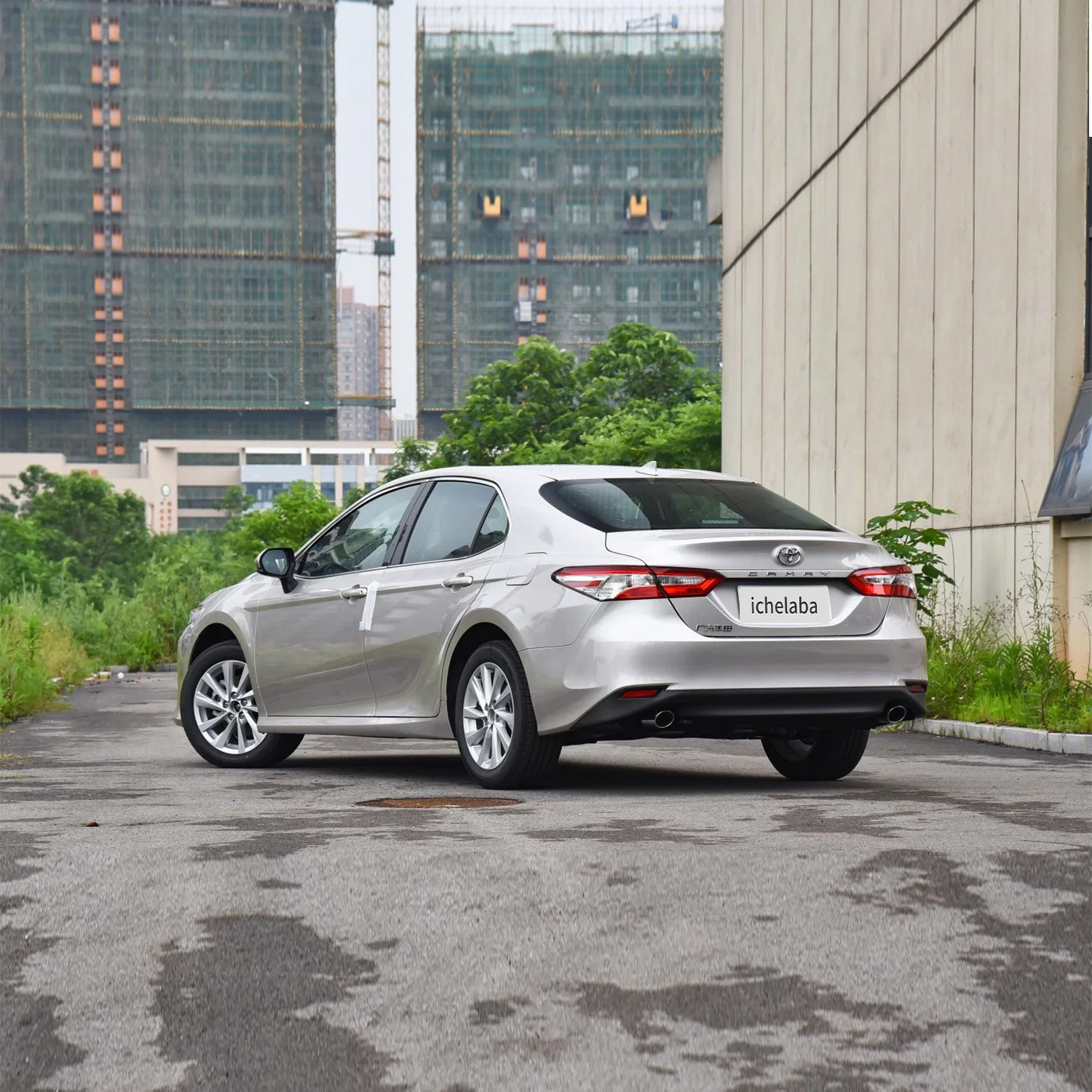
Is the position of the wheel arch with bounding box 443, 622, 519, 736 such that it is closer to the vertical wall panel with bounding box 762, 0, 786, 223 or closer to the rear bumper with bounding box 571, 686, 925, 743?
the rear bumper with bounding box 571, 686, 925, 743

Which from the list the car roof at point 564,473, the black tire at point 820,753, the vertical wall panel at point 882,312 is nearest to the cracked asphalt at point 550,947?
the black tire at point 820,753

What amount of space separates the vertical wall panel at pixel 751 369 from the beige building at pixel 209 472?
147876 mm

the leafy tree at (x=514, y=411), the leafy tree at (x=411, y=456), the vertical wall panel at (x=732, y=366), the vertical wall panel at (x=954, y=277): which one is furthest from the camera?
the leafy tree at (x=411, y=456)

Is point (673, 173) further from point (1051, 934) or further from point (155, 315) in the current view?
point (1051, 934)

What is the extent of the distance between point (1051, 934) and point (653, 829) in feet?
6.05

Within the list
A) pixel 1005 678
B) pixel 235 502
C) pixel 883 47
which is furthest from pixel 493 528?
pixel 235 502

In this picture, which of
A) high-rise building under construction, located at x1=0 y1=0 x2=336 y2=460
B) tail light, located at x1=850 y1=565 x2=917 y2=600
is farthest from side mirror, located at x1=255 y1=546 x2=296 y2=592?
high-rise building under construction, located at x1=0 y1=0 x2=336 y2=460

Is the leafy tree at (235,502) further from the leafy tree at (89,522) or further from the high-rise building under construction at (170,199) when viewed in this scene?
the leafy tree at (89,522)

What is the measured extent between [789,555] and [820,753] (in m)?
1.45

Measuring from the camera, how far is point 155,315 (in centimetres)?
17112

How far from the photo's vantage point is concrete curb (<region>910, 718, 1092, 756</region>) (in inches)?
430

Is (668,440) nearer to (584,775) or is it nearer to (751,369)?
(751,369)

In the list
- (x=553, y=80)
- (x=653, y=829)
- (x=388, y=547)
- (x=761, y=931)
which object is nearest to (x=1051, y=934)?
(x=761, y=931)

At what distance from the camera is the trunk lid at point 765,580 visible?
747 centimetres
